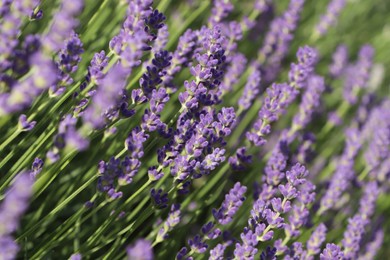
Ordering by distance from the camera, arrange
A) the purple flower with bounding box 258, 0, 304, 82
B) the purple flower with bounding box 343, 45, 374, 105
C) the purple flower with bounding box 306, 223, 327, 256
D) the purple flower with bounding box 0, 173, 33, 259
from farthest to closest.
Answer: the purple flower with bounding box 343, 45, 374, 105
the purple flower with bounding box 258, 0, 304, 82
the purple flower with bounding box 306, 223, 327, 256
the purple flower with bounding box 0, 173, 33, 259

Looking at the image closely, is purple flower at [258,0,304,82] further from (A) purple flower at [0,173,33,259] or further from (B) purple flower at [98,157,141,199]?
(A) purple flower at [0,173,33,259]

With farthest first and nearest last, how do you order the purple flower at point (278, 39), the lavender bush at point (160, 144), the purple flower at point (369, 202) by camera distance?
1. the purple flower at point (278, 39)
2. the purple flower at point (369, 202)
3. the lavender bush at point (160, 144)

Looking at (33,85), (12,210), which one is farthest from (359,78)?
(12,210)

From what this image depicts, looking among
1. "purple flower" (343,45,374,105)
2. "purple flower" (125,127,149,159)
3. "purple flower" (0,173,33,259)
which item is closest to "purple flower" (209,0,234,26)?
"purple flower" (125,127,149,159)

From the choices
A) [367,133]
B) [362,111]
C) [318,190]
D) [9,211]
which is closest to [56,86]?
[9,211]

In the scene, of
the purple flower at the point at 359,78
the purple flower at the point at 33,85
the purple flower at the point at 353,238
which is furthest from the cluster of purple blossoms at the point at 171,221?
the purple flower at the point at 359,78

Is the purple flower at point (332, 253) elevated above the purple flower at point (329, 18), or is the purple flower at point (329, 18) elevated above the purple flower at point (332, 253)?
the purple flower at point (329, 18)

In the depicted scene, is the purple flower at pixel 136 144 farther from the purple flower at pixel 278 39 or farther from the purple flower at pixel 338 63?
the purple flower at pixel 338 63

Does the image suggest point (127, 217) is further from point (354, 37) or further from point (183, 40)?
point (354, 37)

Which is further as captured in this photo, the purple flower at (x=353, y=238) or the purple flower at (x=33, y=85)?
the purple flower at (x=353, y=238)
